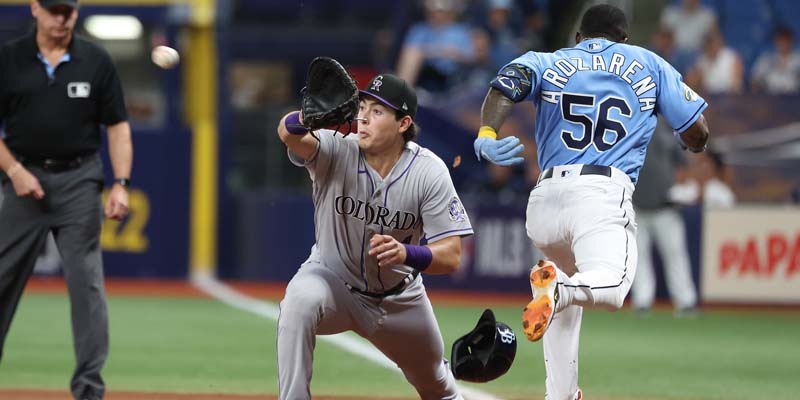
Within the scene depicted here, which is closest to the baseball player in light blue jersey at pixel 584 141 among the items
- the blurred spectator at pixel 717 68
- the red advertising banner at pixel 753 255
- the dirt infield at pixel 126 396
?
the dirt infield at pixel 126 396

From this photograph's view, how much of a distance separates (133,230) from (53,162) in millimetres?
9425

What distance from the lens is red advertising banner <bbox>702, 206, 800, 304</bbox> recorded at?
580 inches

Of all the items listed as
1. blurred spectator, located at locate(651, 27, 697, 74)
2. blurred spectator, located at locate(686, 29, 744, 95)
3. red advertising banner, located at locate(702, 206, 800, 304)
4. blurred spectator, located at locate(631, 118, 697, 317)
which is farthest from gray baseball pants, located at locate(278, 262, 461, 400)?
blurred spectator, located at locate(651, 27, 697, 74)

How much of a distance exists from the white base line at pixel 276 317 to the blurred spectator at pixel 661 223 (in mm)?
3659

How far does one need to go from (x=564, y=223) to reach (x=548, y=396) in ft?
3.00

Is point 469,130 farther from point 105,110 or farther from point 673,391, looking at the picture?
point 105,110

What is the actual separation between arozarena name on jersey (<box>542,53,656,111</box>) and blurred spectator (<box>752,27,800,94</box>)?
10422 millimetres

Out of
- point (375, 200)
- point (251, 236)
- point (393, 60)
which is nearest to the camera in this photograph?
point (375, 200)

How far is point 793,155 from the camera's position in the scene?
15.7 metres

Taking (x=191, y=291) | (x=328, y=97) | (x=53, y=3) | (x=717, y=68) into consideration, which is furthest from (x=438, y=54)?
(x=328, y=97)

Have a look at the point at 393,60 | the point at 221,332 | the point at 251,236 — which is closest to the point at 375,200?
the point at 221,332

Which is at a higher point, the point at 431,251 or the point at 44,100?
the point at 44,100

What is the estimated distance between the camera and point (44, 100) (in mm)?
7098

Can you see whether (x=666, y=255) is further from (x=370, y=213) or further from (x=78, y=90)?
(x=78, y=90)
